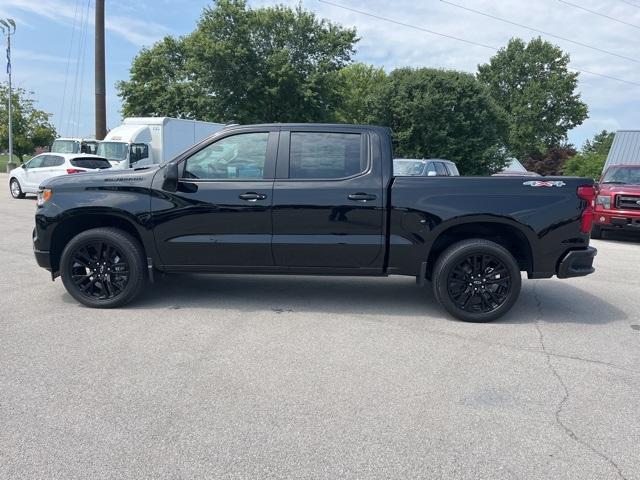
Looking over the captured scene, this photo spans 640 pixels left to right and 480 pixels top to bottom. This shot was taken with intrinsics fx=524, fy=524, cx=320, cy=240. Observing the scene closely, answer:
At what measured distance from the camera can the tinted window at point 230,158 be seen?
536cm

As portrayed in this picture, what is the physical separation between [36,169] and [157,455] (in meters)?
17.7

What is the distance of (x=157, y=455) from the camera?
9.39 ft

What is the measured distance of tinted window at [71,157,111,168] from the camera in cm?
1695

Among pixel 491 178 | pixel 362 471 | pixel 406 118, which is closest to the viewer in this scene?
pixel 362 471

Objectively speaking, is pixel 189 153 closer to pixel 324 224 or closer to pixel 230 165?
pixel 230 165

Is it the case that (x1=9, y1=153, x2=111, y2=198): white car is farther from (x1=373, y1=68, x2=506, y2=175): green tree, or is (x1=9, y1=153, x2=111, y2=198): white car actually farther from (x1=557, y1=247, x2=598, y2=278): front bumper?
(x1=373, y1=68, x2=506, y2=175): green tree

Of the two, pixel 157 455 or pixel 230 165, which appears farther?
pixel 230 165

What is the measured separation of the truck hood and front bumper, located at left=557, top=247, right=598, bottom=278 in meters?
4.23

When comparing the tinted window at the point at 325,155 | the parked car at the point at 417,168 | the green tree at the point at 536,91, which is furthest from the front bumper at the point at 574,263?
the green tree at the point at 536,91

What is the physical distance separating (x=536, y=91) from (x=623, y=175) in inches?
2105

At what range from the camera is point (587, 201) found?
5137mm

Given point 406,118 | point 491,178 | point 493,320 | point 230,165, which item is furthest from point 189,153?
point 406,118

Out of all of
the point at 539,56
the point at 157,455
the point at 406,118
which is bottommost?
the point at 157,455

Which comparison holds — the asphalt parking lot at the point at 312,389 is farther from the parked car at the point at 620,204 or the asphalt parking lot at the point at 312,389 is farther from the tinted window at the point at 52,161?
the tinted window at the point at 52,161
